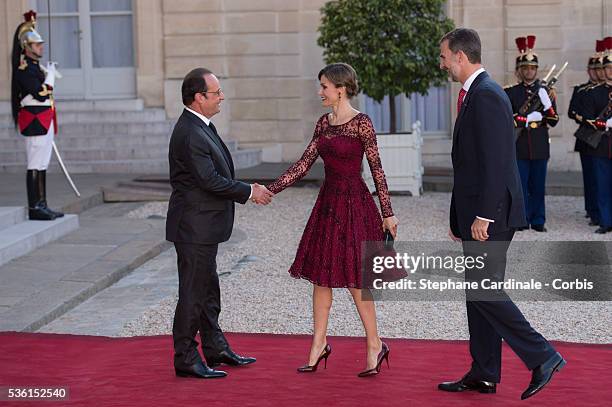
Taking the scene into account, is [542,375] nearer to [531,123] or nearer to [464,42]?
[464,42]

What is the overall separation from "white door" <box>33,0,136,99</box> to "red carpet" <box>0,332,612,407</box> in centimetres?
1141

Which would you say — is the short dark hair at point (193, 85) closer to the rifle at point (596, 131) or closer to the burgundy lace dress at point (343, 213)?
the burgundy lace dress at point (343, 213)

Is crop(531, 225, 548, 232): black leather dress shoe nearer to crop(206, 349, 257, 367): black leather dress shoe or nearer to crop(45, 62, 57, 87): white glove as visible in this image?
crop(45, 62, 57, 87): white glove

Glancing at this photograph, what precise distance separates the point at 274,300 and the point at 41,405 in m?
3.26

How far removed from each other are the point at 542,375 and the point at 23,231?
666 centimetres

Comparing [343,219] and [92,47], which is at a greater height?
[92,47]

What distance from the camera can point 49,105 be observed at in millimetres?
12094

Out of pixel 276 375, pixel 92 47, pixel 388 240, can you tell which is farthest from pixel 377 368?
pixel 92 47

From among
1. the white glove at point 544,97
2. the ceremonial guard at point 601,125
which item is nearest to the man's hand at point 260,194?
the white glove at point 544,97

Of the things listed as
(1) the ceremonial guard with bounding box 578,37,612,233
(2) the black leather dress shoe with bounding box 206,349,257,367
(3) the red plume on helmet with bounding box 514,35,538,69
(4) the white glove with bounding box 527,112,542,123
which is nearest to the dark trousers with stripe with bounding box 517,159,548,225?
(4) the white glove with bounding box 527,112,542,123

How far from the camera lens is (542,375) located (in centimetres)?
585

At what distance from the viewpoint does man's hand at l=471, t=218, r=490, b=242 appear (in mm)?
5938

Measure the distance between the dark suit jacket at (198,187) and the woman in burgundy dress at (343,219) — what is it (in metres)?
0.46

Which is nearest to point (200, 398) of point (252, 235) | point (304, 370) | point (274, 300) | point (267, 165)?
point (304, 370)
